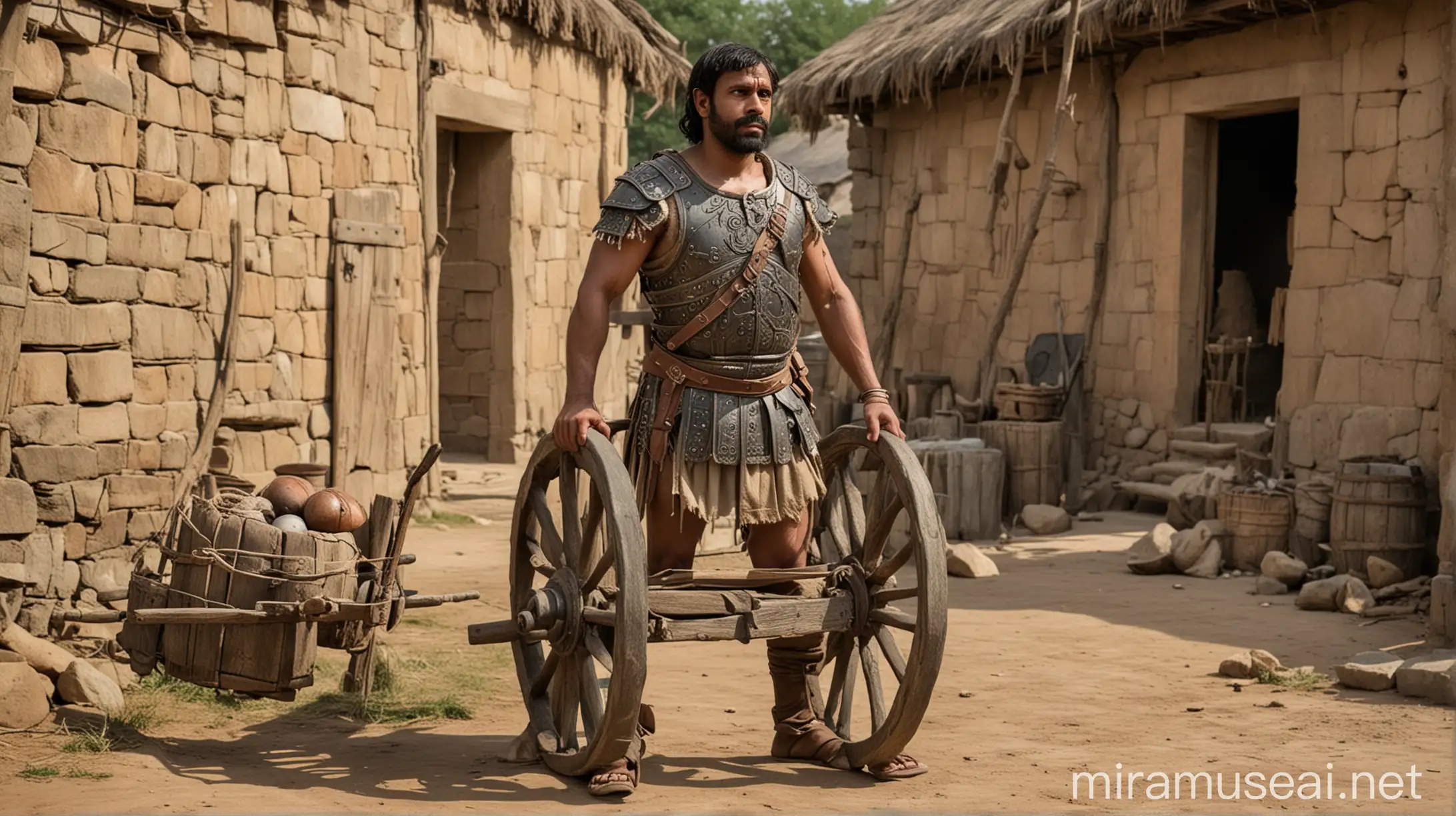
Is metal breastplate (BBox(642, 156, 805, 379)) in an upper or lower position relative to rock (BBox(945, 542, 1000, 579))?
upper

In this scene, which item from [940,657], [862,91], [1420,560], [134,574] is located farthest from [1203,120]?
[134,574]

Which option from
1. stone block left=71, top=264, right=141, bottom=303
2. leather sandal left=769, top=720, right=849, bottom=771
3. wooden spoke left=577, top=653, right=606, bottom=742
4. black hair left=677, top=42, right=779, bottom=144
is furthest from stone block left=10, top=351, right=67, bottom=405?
leather sandal left=769, top=720, right=849, bottom=771

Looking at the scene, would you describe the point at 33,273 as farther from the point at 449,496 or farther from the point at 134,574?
the point at 449,496

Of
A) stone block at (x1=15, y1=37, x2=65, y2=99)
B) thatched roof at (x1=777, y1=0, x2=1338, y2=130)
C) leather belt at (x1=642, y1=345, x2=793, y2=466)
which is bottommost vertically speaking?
leather belt at (x1=642, y1=345, x2=793, y2=466)

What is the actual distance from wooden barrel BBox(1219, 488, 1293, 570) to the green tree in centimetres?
1835

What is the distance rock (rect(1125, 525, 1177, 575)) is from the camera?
7.96 meters

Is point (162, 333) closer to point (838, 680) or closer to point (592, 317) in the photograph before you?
point (592, 317)

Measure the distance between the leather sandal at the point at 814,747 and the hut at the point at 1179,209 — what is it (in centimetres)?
298

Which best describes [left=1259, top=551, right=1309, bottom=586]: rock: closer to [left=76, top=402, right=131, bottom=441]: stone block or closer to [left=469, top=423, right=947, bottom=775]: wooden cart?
[left=469, top=423, right=947, bottom=775]: wooden cart

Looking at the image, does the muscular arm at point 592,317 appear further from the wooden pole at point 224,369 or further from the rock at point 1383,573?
the rock at point 1383,573

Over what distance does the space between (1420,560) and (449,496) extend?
5.94m

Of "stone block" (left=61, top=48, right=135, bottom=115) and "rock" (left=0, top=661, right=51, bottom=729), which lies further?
"stone block" (left=61, top=48, right=135, bottom=115)

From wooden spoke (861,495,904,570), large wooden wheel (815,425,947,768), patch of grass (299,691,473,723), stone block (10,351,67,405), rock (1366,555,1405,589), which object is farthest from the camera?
rock (1366,555,1405,589)

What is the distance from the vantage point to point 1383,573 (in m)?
7.08
